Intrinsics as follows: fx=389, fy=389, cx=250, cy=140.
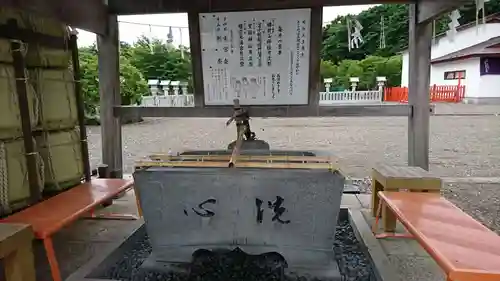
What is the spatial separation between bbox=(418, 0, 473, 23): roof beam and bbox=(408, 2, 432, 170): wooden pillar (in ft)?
0.29

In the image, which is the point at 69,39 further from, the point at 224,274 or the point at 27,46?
the point at 224,274

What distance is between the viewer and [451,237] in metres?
2.04

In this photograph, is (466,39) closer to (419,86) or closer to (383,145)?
(383,145)

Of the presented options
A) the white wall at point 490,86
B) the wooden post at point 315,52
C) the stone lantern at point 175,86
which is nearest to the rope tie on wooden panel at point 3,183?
the wooden post at point 315,52

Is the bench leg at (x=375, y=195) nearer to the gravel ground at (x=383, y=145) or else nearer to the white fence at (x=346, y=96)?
the gravel ground at (x=383, y=145)

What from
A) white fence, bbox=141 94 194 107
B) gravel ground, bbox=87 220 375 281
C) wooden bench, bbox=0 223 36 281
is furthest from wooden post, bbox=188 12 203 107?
wooden bench, bbox=0 223 36 281

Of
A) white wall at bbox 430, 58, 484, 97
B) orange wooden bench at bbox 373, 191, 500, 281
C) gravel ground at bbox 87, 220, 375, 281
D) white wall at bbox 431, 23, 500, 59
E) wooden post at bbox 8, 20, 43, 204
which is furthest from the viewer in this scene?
white wall at bbox 431, 23, 500, 59

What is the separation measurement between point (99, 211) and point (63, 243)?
32.0 inches

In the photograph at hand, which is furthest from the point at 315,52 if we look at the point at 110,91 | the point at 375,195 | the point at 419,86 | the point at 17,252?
the point at 17,252

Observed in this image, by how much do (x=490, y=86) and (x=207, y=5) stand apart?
2256cm

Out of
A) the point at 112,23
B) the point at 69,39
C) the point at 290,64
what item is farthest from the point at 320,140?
the point at 69,39

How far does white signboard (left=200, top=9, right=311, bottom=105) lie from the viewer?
399 cm

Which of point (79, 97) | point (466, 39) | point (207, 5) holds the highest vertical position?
point (466, 39)

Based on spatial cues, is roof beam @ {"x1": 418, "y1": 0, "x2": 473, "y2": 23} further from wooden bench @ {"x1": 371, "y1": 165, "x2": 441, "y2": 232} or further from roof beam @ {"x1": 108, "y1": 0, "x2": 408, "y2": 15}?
wooden bench @ {"x1": 371, "y1": 165, "x2": 441, "y2": 232}
